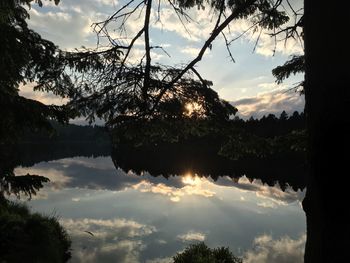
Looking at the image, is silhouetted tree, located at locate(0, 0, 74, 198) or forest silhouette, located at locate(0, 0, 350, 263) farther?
silhouetted tree, located at locate(0, 0, 74, 198)

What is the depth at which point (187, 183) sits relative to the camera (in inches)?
2122

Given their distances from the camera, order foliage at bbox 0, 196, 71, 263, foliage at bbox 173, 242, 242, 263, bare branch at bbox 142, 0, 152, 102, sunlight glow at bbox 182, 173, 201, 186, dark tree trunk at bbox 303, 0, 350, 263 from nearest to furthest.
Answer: dark tree trunk at bbox 303, 0, 350, 263, bare branch at bbox 142, 0, 152, 102, foliage at bbox 0, 196, 71, 263, foliage at bbox 173, 242, 242, 263, sunlight glow at bbox 182, 173, 201, 186

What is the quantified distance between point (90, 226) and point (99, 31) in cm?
1984

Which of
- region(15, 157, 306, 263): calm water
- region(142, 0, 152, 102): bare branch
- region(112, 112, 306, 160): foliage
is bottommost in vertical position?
region(15, 157, 306, 263): calm water

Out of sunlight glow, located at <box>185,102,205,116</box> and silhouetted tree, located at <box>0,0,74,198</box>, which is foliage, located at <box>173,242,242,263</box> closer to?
silhouetted tree, located at <box>0,0,74,198</box>

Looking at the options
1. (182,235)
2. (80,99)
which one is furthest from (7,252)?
(182,235)

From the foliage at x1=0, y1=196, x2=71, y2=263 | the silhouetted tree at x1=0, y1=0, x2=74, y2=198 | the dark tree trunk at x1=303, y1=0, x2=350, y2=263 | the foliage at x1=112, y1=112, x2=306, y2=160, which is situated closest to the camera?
the dark tree trunk at x1=303, y1=0, x2=350, y2=263

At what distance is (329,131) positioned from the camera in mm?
3215

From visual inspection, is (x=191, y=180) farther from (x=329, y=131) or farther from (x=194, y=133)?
(x=329, y=131)

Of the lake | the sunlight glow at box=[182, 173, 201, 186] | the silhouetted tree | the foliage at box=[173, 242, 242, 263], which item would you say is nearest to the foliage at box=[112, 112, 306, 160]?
the silhouetted tree

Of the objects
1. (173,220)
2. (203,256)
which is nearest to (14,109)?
(203,256)

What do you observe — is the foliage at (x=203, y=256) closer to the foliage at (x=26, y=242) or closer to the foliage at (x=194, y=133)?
the foliage at (x=26, y=242)

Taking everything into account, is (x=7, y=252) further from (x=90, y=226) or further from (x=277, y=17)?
(x=90, y=226)

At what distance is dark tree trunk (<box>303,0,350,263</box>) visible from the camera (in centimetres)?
312
